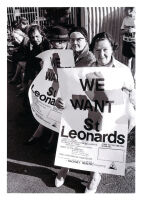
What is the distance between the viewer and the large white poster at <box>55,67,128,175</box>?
2.47m

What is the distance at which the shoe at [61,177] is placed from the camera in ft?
8.96

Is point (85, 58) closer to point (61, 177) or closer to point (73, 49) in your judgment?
point (73, 49)

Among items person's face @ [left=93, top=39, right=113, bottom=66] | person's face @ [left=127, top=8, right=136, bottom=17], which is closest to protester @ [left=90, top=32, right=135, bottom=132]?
person's face @ [left=93, top=39, right=113, bottom=66]

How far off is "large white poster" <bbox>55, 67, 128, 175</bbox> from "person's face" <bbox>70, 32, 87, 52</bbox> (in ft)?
0.60

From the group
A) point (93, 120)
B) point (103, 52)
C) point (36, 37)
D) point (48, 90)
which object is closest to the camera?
point (103, 52)

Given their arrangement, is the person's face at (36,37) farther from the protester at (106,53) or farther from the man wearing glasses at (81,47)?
the protester at (106,53)

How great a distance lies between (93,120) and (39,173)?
0.79m

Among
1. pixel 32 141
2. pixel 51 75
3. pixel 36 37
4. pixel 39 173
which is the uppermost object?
pixel 36 37

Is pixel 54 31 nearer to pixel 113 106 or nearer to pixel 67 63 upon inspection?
pixel 67 63

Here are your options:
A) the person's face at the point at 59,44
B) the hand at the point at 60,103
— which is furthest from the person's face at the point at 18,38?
the hand at the point at 60,103

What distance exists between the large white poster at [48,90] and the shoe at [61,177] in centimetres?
37

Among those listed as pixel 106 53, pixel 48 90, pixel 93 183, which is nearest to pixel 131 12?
pixel 106 53

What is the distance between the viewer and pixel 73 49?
258 centimetres

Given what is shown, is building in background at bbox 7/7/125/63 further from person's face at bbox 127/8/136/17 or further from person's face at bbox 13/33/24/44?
person's face at bbox 13/33/24/44
